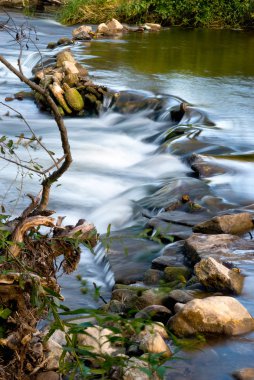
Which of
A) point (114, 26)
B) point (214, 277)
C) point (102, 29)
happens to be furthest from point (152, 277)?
point (114, 26)

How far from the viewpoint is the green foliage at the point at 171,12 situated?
1884 centimetres

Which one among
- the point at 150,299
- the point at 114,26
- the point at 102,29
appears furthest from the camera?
the point at 114,26

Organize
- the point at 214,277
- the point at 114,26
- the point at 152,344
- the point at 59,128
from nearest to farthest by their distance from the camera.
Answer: the point at 59,128
the point at 152,344
the point at 214,277
the point at 114,26

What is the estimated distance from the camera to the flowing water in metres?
5.27

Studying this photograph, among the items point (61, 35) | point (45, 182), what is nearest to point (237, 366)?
point (45, 182)

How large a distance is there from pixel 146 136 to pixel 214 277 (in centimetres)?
544

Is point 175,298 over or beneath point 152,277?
over

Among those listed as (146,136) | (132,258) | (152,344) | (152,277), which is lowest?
(146,136)

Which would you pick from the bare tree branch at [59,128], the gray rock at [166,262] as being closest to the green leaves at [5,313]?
the bare tree branch at [59,128]

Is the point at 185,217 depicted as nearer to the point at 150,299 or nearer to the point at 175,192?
the point at 175,192

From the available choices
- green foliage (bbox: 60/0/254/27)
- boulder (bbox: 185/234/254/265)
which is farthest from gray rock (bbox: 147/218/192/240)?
green foliage (bbox: 60/0/254/27)

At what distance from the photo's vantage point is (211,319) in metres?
4.00

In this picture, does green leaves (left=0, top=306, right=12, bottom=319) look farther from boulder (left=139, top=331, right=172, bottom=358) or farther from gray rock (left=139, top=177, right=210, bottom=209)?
gray rock (left=139, top=177, right=210, bottom=209)

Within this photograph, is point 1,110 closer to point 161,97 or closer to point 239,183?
point 161,97
